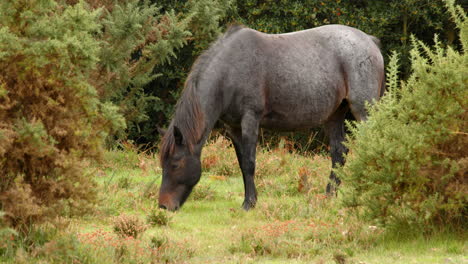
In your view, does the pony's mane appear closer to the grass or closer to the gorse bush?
the grass

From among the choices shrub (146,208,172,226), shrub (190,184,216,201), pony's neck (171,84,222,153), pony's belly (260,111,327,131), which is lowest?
shrub (190,184,216,201)

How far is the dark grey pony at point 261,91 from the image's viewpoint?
8.56 m

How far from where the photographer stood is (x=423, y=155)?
→ 6199 millimetres

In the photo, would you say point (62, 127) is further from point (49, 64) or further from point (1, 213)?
point (1, 213)

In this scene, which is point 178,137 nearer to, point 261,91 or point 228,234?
point 261,91

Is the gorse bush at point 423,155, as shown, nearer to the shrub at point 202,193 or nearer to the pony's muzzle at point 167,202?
the pony's muzzle at point 167,202

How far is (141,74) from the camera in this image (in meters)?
13.2

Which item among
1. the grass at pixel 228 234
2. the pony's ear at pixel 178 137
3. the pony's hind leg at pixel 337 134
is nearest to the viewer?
the grass at pixel 228 234

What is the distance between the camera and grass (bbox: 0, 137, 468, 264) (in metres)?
5.64

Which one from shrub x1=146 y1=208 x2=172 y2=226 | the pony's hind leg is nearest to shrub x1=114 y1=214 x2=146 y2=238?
shrub x1=146 y1=208 x2=172 y2=226

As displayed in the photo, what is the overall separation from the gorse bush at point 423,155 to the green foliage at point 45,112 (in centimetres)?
252

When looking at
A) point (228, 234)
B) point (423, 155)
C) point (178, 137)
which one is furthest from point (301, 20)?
point (423, 155)

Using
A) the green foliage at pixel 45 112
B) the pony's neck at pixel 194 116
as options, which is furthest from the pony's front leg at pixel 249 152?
the green foliage at pixel 45 112

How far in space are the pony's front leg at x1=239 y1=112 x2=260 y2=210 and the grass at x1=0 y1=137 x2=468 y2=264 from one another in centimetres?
20
